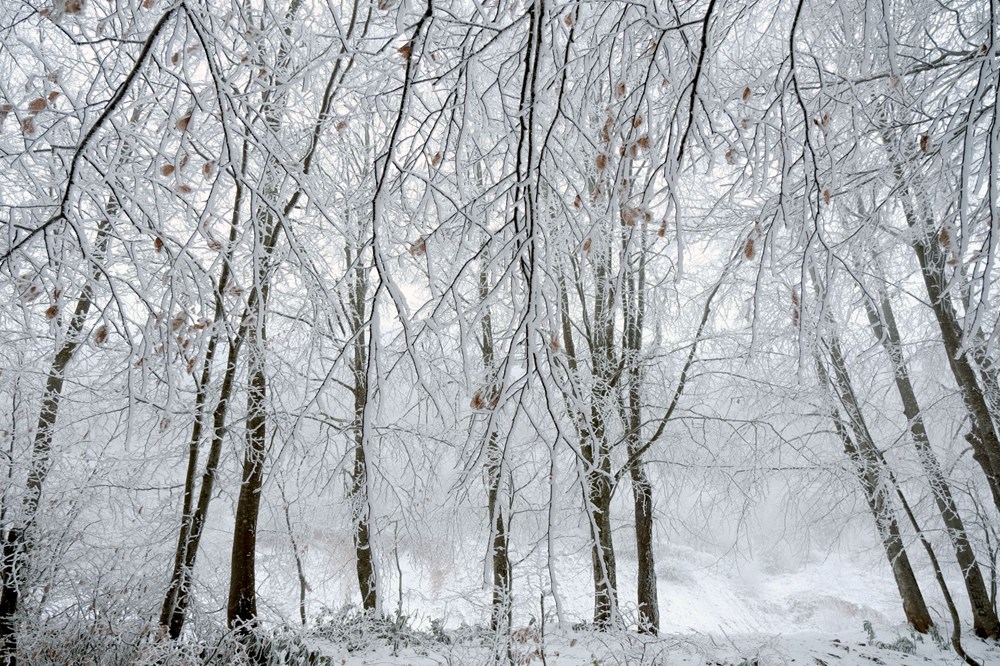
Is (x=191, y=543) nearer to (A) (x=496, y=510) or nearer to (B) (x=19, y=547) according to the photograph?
(B) (x=19, y=547)

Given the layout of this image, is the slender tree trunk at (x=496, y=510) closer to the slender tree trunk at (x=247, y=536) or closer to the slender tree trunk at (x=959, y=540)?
the slender tree trunk at (x=247, y=536)

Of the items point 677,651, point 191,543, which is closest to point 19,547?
point 191,543

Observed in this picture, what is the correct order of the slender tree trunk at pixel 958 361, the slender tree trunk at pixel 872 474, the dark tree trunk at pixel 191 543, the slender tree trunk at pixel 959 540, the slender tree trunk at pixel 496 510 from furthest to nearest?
the slender tree trunk at pixel 959 540, the slender tree trunk at pixel 872 474, the slender tree trunk at pixel 958 361, the dark tree trunk at pixel 191 543, the slender tree trunk at pixel 496 510

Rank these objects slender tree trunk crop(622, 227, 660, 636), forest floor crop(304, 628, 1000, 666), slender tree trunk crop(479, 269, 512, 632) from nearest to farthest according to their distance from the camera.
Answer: slender tree trunk crop(479, 269, 512, 632)
forest floor crop(304, 628, 1000, 666)
slender tree trunk crop(622, 227, 660, 636)

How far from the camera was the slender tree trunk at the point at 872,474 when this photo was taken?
5.99 m

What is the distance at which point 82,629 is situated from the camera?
3889mm

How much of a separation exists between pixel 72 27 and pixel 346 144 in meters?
3.54

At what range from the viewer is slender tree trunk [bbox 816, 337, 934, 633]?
5.99m

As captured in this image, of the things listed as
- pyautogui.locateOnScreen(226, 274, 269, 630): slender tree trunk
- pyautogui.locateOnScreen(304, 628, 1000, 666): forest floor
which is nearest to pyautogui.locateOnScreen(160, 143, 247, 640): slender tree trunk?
pyautogui.locateOnScreen(226, 274, 269, 630): slender tree trunk

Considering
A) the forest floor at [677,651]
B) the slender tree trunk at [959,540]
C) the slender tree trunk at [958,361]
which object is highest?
the slender tree trunk at [958,361]

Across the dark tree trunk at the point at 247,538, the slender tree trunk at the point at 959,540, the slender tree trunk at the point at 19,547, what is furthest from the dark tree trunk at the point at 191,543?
the slender tree trunk at the point at 959,540

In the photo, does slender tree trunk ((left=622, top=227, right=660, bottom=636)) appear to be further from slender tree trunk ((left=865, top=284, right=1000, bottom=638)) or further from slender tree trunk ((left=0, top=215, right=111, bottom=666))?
slender tree trunk ((left=0, top=215, right=111, bottom=666))

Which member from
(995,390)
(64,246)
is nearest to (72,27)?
(64,246)

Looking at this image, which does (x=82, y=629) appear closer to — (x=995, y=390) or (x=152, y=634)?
(x=152, y=634)
